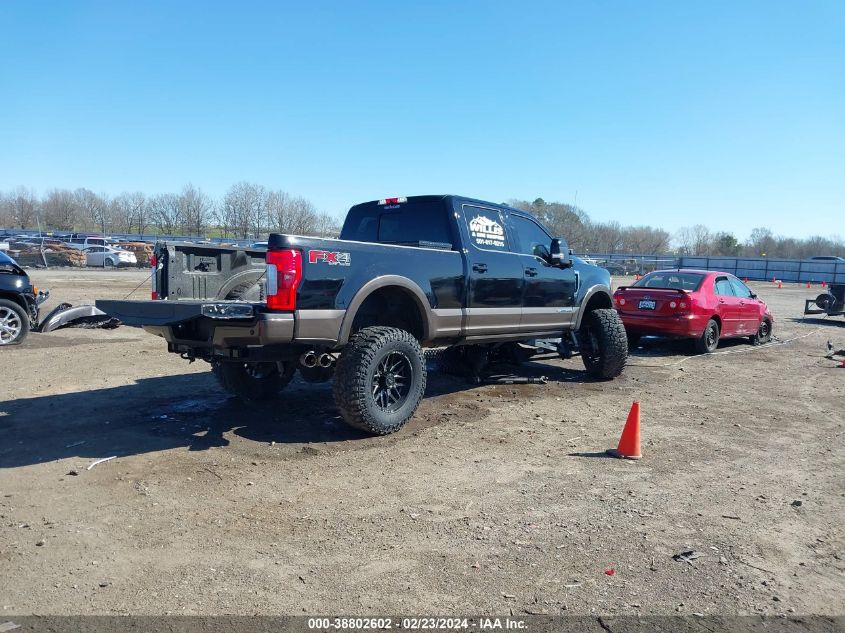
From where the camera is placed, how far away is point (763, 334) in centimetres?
1362

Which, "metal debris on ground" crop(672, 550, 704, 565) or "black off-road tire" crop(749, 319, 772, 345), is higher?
"black off-road tire" crop(749, 319, 772, 345)

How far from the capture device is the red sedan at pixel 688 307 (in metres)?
10.9

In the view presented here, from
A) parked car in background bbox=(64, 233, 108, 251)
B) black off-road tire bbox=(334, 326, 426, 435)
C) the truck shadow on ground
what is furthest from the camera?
parked car in background bbox=(64, 233, 108, 251)

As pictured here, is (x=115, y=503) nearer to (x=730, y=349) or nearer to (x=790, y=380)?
(x=790, y=380)

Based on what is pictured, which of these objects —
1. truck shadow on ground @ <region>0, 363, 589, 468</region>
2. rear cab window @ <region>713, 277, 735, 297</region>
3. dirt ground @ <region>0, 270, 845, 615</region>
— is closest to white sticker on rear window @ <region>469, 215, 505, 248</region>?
dirt ground @ <region>0, 270, 845, 615</region>

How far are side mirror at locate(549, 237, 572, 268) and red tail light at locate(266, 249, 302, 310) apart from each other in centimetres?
A: 383

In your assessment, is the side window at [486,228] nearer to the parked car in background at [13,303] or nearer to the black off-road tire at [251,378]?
the black off-road tire at [251,378]

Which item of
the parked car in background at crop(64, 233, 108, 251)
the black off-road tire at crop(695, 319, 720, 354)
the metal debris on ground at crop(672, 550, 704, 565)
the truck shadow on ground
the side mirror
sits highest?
the parked car in background at crop(64, 233, 108, 251)

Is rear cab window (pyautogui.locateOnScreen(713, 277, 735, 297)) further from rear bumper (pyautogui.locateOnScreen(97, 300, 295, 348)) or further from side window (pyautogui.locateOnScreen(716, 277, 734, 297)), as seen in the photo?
rear bumper (pyautogui.locateOnScreen(97, 300, 295, 348))

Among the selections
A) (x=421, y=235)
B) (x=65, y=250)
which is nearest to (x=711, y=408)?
(x=421, y=235)

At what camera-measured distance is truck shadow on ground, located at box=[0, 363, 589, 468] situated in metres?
5.41

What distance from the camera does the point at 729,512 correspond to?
14.2 ft

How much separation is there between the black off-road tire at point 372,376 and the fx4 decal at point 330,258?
70 centimetres

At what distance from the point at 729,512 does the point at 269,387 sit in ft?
15.7
